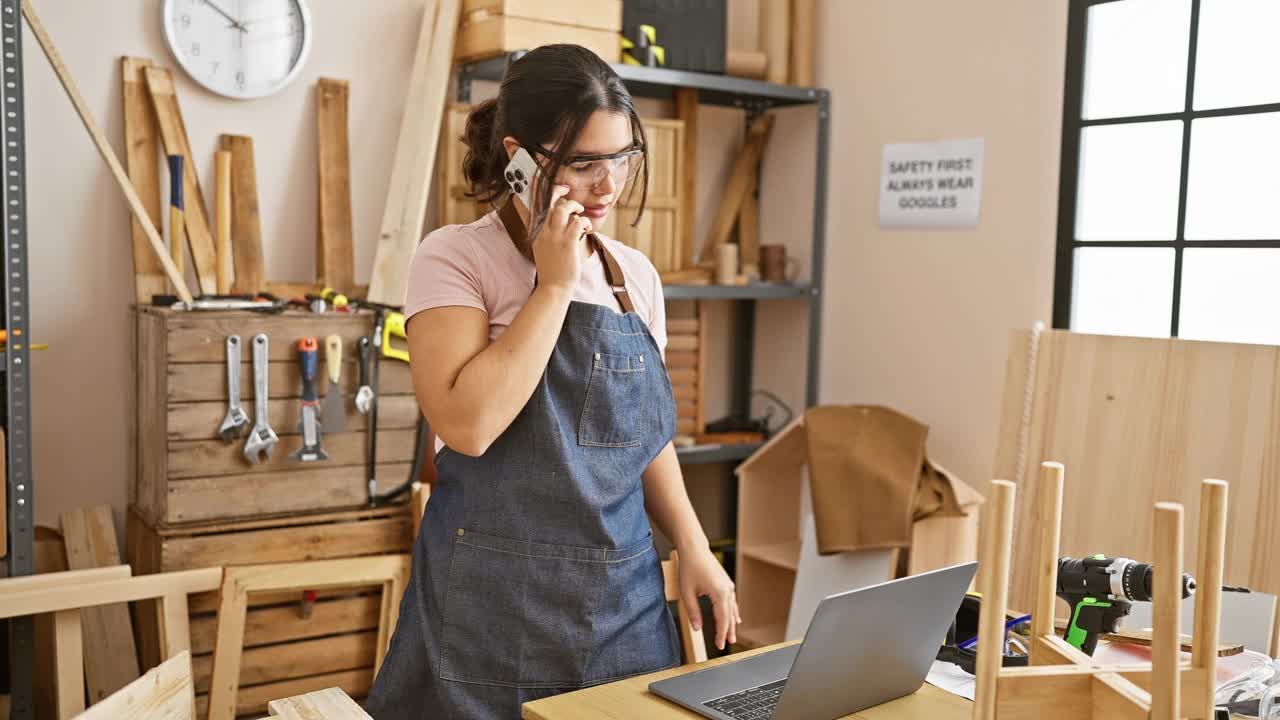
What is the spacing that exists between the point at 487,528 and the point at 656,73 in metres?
2.05

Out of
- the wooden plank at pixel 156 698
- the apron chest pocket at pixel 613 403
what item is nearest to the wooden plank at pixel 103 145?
the apron chest pocket at pixel 613 403

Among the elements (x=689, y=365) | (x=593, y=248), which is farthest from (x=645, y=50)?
(x=593, y=248)

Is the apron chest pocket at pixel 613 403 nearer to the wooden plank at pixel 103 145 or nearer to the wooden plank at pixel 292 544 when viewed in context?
the wooden plank at pixel 292 544

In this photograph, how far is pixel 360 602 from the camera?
115 inches

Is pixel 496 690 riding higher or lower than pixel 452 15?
lower

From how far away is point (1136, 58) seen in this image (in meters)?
3.03

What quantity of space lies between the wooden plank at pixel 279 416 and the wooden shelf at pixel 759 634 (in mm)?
1201

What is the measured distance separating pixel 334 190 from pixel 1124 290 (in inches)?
82.5

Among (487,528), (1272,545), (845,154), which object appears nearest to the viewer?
(487,528)

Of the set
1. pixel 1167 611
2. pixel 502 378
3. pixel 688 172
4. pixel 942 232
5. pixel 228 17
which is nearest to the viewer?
pixel 1167 611

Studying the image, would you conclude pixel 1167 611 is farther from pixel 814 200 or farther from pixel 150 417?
pixel 814 200

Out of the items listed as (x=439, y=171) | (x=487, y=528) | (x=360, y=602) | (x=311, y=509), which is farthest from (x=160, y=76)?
(x=487, y=528)

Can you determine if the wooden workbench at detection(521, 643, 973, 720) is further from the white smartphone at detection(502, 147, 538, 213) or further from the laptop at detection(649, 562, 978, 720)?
the white smartphone at detection(502, 147, 538, 213)

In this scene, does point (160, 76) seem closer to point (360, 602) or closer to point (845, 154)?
point (360, 602)
